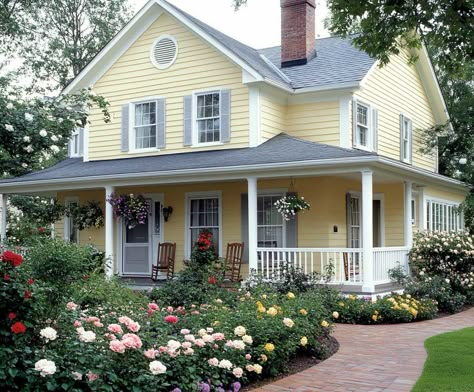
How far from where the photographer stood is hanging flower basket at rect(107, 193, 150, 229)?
1541cm

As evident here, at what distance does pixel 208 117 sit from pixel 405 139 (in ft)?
20.7

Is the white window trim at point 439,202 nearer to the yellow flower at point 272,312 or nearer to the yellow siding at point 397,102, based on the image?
the yellow siding at point 397,102

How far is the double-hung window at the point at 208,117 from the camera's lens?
15516 mm

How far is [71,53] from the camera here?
28.5 m

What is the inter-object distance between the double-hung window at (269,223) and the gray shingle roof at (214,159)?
4.24 feet

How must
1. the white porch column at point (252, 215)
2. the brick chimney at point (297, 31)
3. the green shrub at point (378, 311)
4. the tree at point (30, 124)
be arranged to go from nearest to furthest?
1. the tree at point (30, 124)
2. the green shrub at point (378, 311)
3. the white porch column at point (252, 215)
4. the brick chimney at point (297, 31)

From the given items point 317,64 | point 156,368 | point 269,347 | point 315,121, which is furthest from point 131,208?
point 156,368

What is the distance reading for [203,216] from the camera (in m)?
15.7

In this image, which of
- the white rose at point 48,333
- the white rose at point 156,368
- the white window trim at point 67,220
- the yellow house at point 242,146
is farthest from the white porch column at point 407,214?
the white rose at point 48,333

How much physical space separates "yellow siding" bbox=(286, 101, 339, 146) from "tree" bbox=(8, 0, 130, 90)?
A: 1609 cm

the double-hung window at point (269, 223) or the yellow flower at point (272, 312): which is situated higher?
the double-hung window at point (269, 223)

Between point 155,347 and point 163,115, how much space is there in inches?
443

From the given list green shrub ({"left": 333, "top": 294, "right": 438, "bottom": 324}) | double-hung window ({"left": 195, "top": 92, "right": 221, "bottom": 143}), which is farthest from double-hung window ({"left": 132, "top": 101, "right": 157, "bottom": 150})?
green shrub ({"left": 333, "top": 294, "right": 438, "bottom": 324})

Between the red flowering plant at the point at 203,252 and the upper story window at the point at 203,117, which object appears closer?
the red flowering plant at the point at 203,252
